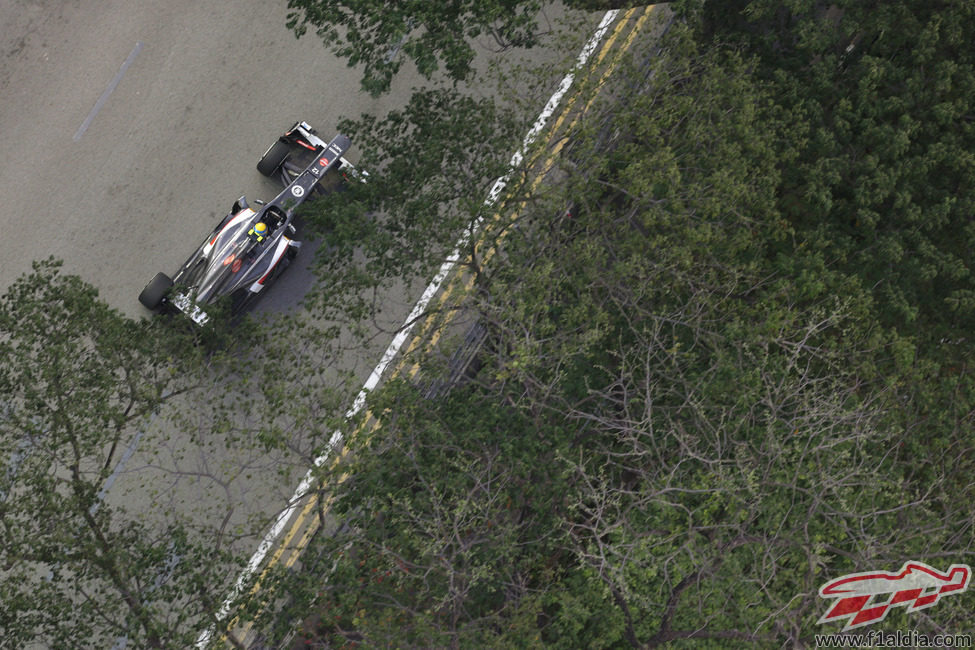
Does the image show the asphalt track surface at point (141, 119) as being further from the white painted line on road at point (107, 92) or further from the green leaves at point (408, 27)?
the green leaves at point (408, 27)

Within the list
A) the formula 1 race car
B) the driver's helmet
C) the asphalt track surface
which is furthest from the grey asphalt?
the driver's helmet

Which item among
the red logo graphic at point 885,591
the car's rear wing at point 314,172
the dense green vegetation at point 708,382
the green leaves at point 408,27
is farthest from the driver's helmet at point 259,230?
the red logo graphic at point 885,591

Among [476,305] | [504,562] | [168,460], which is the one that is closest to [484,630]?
[504,562]

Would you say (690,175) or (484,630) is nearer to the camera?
(484,630)

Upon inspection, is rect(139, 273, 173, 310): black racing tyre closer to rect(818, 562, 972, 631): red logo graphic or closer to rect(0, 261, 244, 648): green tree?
rect(0, 261, 244, 648): green tree

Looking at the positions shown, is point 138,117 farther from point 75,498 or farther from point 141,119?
point 75,498

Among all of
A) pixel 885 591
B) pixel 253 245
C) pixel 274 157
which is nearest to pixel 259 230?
pixel 253 245

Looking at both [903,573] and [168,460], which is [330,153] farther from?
[903,573]
